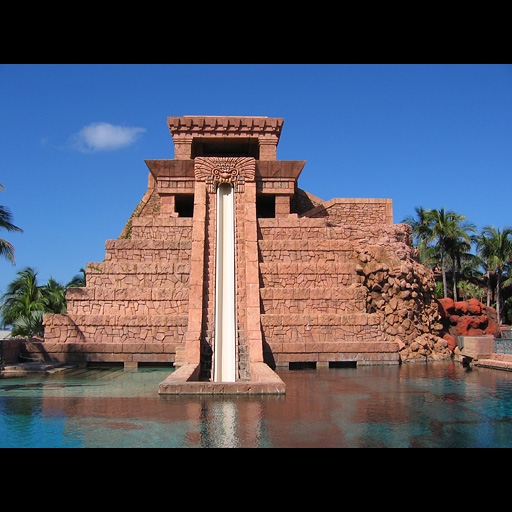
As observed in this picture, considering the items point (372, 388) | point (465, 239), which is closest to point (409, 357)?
point (372, 388)

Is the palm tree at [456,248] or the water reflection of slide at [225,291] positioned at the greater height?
the palm tree at [456,248]

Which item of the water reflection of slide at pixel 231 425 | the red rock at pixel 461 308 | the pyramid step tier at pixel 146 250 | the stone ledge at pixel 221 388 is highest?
the pyramid step tier at pixel 146 250

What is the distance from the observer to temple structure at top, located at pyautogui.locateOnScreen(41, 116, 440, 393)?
1313 centimetres

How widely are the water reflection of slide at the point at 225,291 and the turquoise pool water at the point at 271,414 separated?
1430mm

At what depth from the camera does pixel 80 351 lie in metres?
13.9

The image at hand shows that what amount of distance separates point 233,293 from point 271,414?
6.69 meters

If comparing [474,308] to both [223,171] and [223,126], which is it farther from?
[223,126]

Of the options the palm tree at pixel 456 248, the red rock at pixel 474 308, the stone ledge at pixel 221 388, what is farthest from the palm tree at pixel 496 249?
the stone ledge at pixel 221 388

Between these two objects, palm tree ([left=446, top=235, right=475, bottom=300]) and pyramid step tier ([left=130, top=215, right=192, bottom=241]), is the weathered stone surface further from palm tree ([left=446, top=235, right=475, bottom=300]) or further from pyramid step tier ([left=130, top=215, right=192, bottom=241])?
palm tree ([left=446, top=235, right=475, bottom=300])

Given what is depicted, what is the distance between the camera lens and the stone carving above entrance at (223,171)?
56.0 feet

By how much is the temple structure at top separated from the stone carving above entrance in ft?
0.11

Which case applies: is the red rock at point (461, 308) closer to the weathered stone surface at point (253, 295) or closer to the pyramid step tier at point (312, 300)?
the weathered stone surface at point (253, 295)

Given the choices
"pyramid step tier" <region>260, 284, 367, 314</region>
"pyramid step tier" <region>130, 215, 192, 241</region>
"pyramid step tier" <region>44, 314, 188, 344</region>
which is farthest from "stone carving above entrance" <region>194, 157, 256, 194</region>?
"pyramid step tier" <region>44, 314, 188, 344</region>

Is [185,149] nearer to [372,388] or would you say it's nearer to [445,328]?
[445,328]
